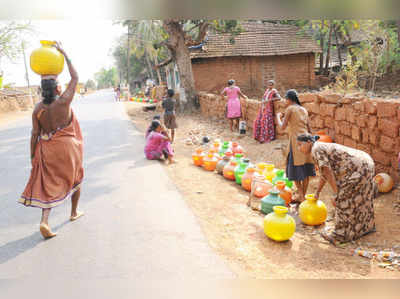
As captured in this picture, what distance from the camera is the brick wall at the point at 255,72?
17875 millimetres

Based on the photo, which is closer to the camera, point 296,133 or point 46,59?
point 46,59

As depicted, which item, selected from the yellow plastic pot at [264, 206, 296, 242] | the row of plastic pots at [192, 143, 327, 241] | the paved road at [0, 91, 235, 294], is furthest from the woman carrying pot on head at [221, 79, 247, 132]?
the yellow plastic pot at [264, 206, 296, 242]

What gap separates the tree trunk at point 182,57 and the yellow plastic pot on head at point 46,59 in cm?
1260

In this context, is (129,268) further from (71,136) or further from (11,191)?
(11,191)

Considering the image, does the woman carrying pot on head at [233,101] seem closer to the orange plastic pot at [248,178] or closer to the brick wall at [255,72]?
the orange plastic pot at [248,178]

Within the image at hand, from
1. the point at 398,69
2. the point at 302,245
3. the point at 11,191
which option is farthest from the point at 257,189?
the point at 398,69

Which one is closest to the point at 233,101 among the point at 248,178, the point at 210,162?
the point at 210,162

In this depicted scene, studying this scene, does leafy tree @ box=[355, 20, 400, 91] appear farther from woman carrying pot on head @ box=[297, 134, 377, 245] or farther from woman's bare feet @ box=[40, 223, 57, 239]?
woman's bare feet @ box=[40, 223, 57, 239]

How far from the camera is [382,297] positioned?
44.0 inches

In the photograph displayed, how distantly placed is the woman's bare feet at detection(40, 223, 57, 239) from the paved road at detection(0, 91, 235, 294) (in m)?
0.08

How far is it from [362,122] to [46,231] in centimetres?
547

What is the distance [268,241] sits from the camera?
3.92m

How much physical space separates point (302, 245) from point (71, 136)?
2.99m

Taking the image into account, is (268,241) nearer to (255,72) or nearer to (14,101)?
(255,72)
